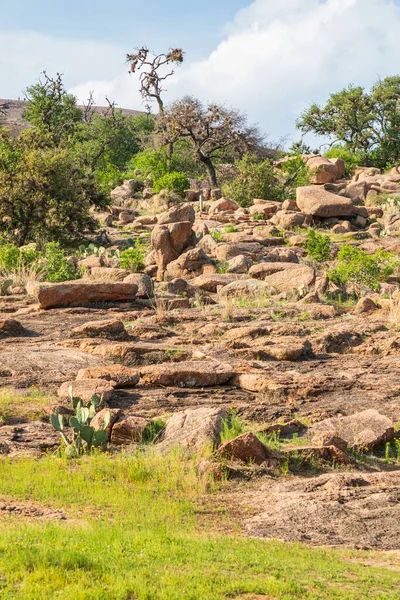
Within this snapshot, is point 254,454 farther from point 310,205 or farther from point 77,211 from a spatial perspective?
point 310,205

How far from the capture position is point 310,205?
24.9 metres

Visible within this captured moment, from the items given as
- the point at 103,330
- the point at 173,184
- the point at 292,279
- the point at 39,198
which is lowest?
the point at 103,330

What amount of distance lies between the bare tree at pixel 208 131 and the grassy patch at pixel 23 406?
83.9 feet

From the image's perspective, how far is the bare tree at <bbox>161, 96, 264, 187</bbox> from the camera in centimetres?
3566

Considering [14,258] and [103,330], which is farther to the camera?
[14,258]

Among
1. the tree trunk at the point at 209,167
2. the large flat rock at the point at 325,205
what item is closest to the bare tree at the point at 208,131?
the tree trunk at the point at 209,167

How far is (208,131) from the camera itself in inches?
1410

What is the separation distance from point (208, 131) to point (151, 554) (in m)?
32.0

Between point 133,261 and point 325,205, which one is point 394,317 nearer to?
point 133,261

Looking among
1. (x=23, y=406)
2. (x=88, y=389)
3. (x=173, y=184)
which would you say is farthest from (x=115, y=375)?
(x=173, y=184)

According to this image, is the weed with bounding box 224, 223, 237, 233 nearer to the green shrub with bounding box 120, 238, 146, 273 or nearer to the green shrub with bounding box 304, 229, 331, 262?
the green shrub with bounding box 304, 229, 331, 262

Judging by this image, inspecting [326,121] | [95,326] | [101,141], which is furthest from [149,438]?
[326,121]

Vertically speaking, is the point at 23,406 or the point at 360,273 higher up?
the point at 360,273

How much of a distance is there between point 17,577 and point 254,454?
3.83 metres
